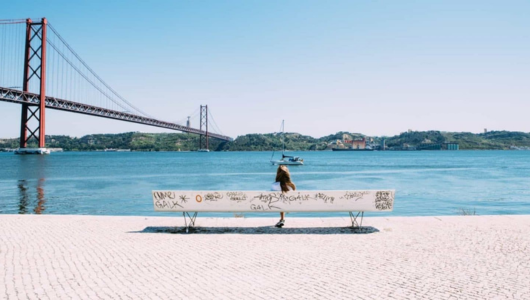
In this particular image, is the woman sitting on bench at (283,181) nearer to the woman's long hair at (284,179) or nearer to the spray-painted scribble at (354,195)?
the woman's long hair at (284,179)

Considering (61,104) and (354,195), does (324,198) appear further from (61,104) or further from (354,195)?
(61,104)

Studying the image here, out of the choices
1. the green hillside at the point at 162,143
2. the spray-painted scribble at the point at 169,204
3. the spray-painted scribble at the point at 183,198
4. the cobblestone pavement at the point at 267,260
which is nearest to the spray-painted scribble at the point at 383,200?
the cobblestone pavement at the point at 267,260

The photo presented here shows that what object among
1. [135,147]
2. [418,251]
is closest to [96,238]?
[418,251]

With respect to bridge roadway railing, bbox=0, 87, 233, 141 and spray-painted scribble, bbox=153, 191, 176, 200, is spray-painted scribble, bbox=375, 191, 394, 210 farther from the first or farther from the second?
bridge roadway railing, bbox=0, 87, 233, 141

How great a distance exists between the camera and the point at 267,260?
17.5 feet

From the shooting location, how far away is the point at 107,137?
509 ft

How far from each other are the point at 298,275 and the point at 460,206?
1321 centimetres

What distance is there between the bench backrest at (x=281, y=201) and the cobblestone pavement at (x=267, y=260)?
16.5 inches

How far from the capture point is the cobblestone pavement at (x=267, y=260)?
4.16m

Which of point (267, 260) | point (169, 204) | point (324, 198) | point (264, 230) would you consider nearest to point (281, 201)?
point (264, 230)

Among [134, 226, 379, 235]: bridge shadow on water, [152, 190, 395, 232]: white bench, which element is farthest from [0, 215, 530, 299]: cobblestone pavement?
[152, 190, 395, 232]: white bench

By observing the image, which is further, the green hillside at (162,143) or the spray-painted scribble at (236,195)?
the green hillside at (162,143)

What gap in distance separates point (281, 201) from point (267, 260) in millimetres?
2094

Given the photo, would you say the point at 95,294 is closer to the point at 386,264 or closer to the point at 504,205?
the point at 386,264
